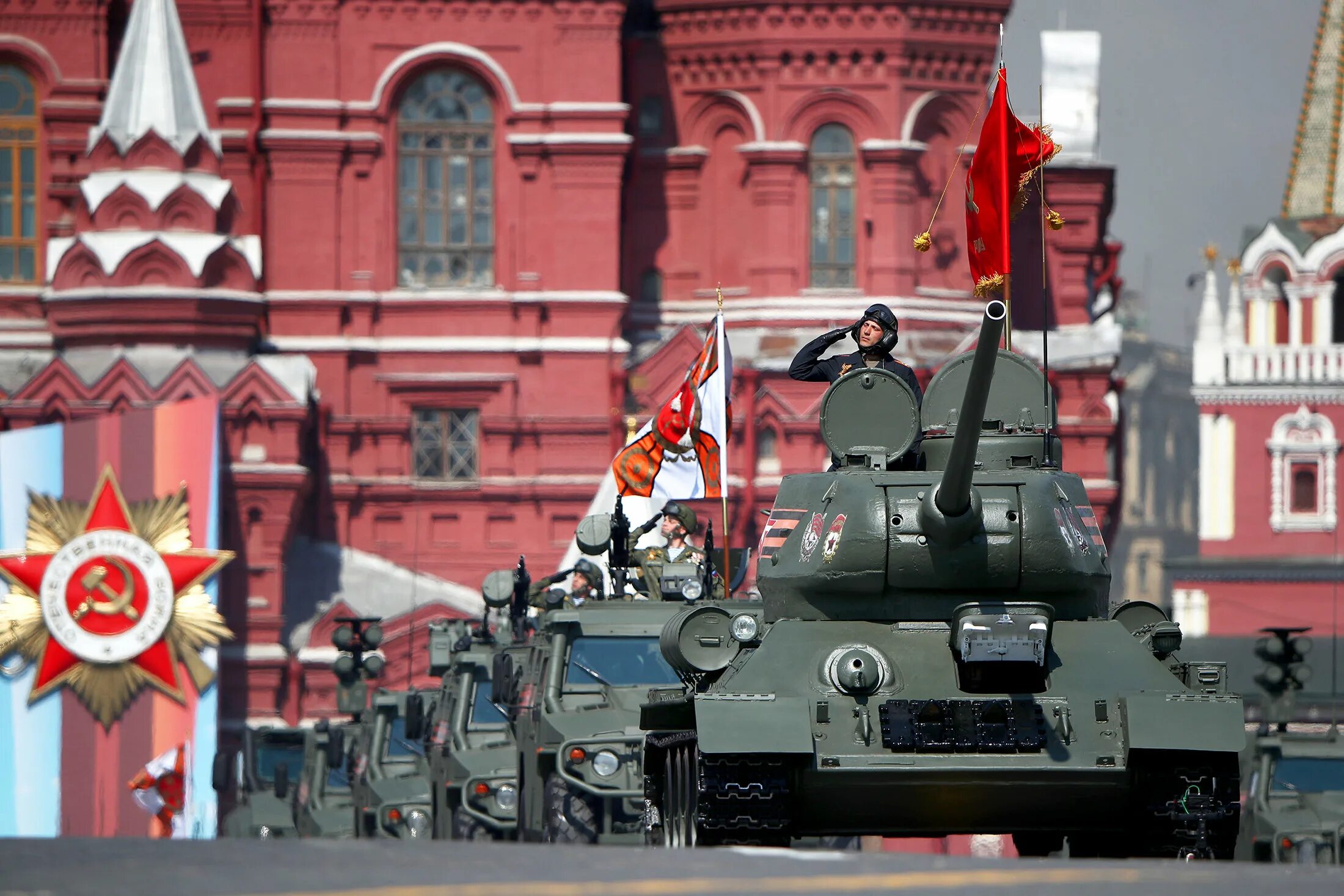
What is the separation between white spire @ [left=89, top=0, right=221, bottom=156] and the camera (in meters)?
41.9

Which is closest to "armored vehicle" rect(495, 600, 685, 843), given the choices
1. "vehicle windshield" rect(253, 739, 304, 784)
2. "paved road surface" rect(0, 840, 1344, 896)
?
"paved road surface" rect(0, 840, 1344, 896)

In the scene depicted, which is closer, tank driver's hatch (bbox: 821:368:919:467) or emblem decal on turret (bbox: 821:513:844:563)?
emblem decal on turret (bbox: 821:513:844:563)

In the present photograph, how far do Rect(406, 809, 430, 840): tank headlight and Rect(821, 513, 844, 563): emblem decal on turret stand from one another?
845 centimetres

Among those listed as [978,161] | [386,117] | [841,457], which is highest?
[386,117]

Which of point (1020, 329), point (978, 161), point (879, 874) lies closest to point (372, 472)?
point (1020, 329)

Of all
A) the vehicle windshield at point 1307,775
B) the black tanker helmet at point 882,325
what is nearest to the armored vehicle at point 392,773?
the vehicle windshield at point 1307,775

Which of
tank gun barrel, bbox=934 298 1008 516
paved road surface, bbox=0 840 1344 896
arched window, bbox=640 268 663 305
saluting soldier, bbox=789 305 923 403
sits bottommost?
paved road surface, bbox=0 840 1344 896

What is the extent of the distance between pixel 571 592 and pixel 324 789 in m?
4.57

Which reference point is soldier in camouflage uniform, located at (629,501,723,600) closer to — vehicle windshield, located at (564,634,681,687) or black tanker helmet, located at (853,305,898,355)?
vehicle windshield, located at (564,634,681,687)

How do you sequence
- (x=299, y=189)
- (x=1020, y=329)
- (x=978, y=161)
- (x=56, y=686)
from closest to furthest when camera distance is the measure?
(x=978, y=161)
(x=56, y=686)
(x=299, y=189)
(x=1020, y=329)

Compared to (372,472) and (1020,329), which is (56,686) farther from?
(1020,329)

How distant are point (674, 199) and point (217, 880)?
35.1m

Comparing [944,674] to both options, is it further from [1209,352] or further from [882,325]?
[1209,352]

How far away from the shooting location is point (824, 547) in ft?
49.8
